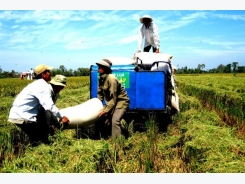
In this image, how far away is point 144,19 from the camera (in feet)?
18.9

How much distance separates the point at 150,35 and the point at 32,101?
3.27 meters

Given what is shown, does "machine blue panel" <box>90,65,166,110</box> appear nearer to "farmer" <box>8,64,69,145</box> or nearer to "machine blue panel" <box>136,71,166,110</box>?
"machine blue panel" <box>136,71,166,110</box>

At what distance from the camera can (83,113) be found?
4.13 m

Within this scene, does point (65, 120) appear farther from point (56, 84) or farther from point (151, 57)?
point (151, 57)

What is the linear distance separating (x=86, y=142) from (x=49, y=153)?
57 centimetres

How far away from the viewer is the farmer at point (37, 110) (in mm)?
3484

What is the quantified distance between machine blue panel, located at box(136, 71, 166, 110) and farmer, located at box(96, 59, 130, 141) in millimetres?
412

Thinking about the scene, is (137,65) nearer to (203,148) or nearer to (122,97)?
(122,97)

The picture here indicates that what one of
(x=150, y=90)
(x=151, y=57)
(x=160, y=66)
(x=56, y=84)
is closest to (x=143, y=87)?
(x=150, y=90)

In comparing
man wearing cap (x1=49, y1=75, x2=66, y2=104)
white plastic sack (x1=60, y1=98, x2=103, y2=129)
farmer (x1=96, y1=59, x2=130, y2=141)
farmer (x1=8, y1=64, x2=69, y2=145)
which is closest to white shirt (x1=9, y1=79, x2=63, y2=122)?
farmer (x1=8, y1=64, x2=69, y2=145)

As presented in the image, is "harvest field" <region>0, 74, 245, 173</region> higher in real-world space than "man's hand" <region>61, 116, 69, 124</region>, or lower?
lower

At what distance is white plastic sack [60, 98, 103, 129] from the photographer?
405 cm

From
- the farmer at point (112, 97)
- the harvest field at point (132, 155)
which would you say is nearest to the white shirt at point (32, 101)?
the harvest field at point (132, 155)

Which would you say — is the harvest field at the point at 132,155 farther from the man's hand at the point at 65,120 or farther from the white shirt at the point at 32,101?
the white shirt at the point at 32,101
